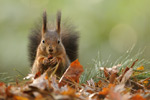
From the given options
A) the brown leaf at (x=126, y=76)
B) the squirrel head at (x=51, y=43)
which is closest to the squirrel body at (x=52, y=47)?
the squirrel head at (x=51, y=43)

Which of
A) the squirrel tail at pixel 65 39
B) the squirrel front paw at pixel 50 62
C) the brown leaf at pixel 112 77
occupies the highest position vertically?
the squirrel tail at pixel 65 39

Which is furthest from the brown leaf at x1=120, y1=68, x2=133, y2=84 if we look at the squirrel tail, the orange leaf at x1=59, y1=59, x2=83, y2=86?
the squirrel tail

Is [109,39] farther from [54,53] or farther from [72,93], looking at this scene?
[72,93]

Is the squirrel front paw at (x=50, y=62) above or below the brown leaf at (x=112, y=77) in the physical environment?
above

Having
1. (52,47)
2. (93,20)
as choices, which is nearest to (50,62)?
(52,47)

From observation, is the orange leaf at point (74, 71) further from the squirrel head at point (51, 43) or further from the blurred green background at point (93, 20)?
the blurred green background at point (93, 20)

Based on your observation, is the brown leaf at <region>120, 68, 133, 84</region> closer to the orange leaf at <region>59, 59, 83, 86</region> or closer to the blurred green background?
the orange leaf at <region>59, 59, 83, 86</region>
